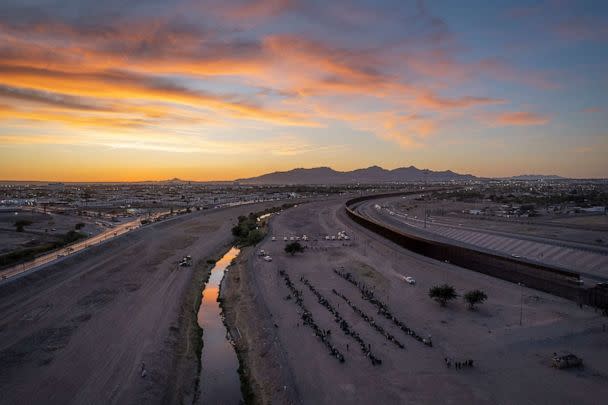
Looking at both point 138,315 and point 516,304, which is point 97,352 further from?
point 516,304

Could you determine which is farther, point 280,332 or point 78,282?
point 78,282

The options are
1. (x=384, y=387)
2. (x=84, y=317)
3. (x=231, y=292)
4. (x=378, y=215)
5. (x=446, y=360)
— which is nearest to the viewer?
(x=384, y=387)

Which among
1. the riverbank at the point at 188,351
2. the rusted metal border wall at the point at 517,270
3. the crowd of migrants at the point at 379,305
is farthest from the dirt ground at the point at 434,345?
the riverbank at the point at 188,351

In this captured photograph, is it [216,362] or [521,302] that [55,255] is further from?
[521,302]

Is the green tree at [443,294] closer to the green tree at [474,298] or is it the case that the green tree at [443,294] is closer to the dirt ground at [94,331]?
the green tree at [474,298]

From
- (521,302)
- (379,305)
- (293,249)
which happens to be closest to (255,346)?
(379,305)

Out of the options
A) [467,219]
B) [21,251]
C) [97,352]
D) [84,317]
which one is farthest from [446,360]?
[467,219]
